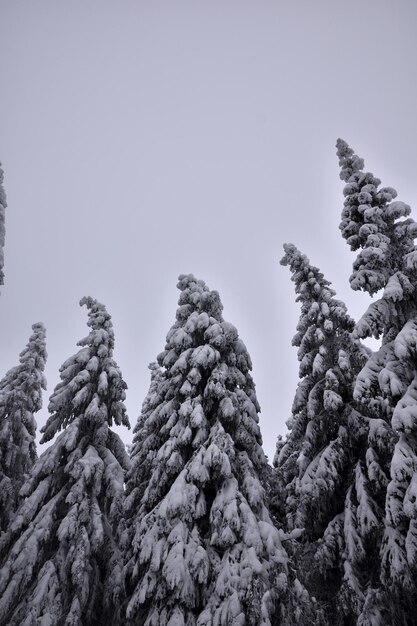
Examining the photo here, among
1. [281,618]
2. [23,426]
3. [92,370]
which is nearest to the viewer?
[281,618]

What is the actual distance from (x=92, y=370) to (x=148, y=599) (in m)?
8.91

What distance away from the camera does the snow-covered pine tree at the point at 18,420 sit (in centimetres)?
1728

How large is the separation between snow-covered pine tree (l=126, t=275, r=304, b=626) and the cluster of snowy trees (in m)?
0.05

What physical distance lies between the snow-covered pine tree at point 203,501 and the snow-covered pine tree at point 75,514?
57.1 inches

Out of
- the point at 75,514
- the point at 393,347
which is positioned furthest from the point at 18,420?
the point at 393,347

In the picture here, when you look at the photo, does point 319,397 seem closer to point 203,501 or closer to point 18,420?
point 203,501

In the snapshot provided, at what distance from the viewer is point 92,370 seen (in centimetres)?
1616

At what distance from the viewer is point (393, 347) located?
962 cm

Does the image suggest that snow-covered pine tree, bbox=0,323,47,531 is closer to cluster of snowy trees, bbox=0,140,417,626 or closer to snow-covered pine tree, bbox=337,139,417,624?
cluster of snowy trees, bbox=0,140,417,626

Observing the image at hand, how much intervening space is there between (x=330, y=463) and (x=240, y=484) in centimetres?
315

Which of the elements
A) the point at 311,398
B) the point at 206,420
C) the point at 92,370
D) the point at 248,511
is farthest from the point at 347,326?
the point at 92,370

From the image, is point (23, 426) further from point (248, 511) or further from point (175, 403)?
point (248, 511)

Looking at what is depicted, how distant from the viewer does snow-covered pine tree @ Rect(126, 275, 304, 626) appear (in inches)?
356

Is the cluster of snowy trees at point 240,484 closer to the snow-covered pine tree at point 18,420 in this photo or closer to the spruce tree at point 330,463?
the spruce tree at point 330,463
